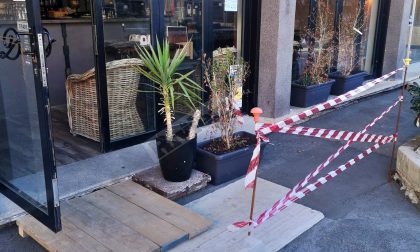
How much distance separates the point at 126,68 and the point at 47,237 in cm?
199

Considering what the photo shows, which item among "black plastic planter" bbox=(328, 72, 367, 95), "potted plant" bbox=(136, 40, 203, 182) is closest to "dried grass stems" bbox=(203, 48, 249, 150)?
"potted plant" bbox=(136, 40, 203, 182)

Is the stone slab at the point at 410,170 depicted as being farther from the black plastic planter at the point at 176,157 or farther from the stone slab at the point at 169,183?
the black plastic planter at the point at 176,157

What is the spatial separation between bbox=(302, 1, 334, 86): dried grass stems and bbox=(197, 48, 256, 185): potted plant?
8.73 feet

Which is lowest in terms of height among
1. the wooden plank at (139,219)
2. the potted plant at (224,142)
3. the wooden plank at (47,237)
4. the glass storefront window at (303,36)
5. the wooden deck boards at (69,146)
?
the wooden plank at (139,219)

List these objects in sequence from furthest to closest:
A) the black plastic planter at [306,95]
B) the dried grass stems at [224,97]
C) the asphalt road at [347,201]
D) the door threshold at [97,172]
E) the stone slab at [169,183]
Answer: the black plastic planter at [306,95]
the dried grass stems at [224,97]
the stone slab at [169,183]
the door threshold at [97,172]
the asphalt road at [347,201]

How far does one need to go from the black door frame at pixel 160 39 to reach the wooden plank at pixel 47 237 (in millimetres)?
1372

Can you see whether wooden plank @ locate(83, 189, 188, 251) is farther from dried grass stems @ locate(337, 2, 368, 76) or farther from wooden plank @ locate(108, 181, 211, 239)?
dried grass stems @ locate(337, 2, 368, 76)

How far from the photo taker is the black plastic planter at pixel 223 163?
12.1ft

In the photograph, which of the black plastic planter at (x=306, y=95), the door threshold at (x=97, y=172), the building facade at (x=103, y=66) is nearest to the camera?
the building facade at (x=103, y=66)

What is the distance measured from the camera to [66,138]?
4691 millimetres

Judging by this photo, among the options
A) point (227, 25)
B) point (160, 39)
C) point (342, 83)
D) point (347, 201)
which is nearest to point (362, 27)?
point (342, 83)

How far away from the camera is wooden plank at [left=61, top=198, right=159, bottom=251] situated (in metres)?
2.67

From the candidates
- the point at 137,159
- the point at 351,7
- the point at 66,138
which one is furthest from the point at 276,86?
the point at 351,7

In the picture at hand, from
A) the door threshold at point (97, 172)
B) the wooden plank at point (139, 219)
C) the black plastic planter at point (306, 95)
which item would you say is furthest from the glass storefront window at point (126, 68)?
the black plastic planter at point (306, 95)
